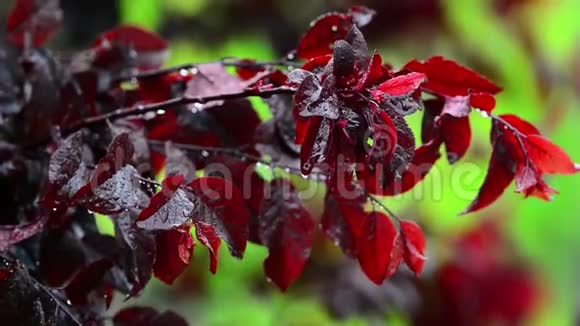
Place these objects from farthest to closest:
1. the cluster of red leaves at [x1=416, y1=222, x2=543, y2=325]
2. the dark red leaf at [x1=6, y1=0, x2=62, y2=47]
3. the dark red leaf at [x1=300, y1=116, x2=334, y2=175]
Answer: the cluster of red leaves at [x1=416, y1=222, x2=543, y2=325], the dark red leaf at [x1=6, y1=0, x2=62, y2=47], the dark red leaf at [x1=300, y1=116, x2=334, y2=175]

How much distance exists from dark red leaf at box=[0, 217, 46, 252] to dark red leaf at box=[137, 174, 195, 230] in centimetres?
8

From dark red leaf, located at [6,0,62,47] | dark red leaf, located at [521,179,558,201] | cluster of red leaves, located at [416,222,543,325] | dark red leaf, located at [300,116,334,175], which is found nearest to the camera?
dark red leaf, located at [300,116,334,175]

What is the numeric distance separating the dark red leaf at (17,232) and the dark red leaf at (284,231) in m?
0.15

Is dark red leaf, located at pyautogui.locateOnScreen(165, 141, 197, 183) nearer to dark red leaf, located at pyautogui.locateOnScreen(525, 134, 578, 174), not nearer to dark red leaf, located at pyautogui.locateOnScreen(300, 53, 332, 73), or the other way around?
dark red leaf, located at pyautogui.locateOnScreen(300, 53, 332, 73)

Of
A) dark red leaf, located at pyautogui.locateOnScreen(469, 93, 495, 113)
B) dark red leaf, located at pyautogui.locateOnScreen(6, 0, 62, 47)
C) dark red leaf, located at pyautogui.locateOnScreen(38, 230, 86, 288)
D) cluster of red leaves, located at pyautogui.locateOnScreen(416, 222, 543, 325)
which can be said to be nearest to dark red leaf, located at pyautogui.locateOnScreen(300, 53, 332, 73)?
dark red leaf, located at pyautogui.locateOnScreen(469, 93, 495, 113)

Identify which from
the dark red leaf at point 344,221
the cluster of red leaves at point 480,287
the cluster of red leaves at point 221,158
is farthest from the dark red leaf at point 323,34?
the cluster of red leaves at point 480,287

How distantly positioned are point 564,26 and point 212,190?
5.87 ft

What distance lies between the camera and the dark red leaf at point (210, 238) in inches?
15.7

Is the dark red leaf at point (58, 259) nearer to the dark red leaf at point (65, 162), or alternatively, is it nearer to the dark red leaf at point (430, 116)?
the dark red leaf at point (65, 162)

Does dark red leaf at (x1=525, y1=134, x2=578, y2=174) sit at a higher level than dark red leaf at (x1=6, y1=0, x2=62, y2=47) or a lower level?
higher

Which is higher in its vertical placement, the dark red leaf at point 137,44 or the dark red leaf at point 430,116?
the dark red leaf at point 430,116

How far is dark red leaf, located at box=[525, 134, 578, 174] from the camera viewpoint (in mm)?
503

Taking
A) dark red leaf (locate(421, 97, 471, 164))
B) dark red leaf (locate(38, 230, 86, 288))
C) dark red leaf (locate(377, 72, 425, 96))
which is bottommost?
dark red leaf (locate(38, 230, 86, 288))

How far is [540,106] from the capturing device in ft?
6.53
